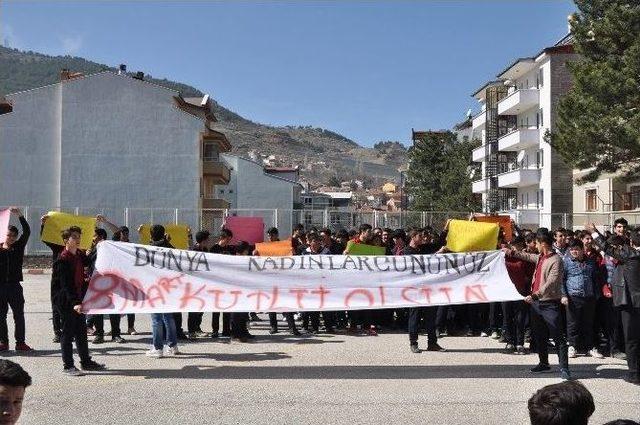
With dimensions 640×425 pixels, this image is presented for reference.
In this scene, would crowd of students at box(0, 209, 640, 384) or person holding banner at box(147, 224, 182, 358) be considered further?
person holding banner at box(147, 224, 182, 358)

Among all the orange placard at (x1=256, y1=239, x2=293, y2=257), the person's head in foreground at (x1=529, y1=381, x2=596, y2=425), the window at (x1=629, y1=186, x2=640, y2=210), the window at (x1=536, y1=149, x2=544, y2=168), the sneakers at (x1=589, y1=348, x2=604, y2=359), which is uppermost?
the window at (x1=536, y1=149, x2=544, y2=168)

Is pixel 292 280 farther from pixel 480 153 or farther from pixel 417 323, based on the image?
pixel 480 153

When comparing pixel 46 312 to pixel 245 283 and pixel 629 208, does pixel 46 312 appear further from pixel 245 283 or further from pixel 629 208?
pixel 629 208

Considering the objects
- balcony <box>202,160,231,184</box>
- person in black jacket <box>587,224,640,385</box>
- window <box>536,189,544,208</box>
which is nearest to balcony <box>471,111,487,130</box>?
window <box>536,189,544,208</box>

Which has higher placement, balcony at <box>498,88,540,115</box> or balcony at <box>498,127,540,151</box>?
balcony at <box>498,88,540,115</box>

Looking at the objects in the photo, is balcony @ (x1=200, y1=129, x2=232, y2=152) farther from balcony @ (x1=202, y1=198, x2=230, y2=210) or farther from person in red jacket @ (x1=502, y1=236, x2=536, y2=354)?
person in red jacket @ (x1=502, y1=236, x2=536, y2=354)

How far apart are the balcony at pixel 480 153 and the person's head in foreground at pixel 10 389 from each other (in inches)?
2388

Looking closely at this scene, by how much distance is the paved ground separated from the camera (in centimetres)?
759

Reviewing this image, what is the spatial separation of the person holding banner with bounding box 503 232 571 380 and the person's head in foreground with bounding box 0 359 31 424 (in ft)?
26.0

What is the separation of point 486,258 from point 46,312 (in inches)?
450

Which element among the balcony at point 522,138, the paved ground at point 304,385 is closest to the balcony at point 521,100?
the balcony at point 522,138

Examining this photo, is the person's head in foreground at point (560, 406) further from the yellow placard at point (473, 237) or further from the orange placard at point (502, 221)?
the orange placard at point (502, 221)

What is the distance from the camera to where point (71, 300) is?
9648 mm

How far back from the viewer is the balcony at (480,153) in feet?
203
